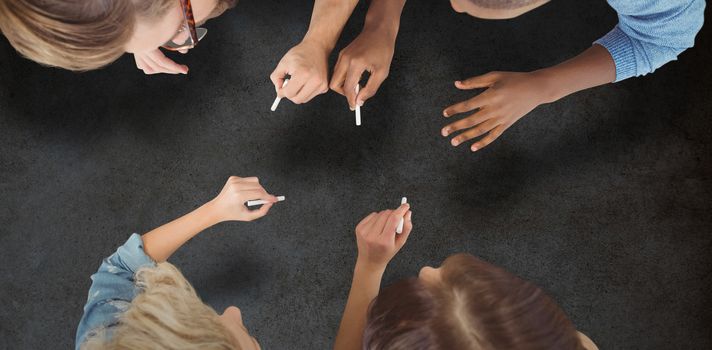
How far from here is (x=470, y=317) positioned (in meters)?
0.80

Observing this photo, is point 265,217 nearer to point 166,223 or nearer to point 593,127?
point 166,223

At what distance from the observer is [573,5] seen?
1.28m

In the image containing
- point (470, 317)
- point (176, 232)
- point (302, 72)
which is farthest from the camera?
point (176, 232)

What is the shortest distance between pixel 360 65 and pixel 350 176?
37cm

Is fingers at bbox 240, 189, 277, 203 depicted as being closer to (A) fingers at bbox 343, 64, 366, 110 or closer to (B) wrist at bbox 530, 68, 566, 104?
(A) fingers at bbox 343, 64, 366, 110

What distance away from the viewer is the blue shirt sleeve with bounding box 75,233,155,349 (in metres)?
0.99

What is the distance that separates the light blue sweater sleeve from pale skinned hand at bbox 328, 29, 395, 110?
14.7 inches

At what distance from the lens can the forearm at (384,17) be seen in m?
1.05

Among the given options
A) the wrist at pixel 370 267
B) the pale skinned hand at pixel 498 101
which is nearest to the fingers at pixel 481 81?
the pale skinned hand at pixel 498 101

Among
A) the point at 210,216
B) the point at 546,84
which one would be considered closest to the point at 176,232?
the point at 210,216

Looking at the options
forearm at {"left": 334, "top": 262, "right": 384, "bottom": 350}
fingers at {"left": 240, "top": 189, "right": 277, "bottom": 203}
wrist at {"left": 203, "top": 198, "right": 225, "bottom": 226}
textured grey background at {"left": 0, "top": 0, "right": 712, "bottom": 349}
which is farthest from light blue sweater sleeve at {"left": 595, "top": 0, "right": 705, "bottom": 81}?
wrist at {"left": 203, "top": 198, "right": 225, "bottom": 226}

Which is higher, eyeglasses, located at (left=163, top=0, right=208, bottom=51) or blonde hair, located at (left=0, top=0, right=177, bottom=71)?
blonde hair, located at (left=0, top=0, right=177, bottom=71)

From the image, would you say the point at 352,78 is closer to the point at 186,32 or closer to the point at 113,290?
the point at 186,32

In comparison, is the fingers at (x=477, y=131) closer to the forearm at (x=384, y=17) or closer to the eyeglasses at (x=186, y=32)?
the forearm at (x=384, y=17)
